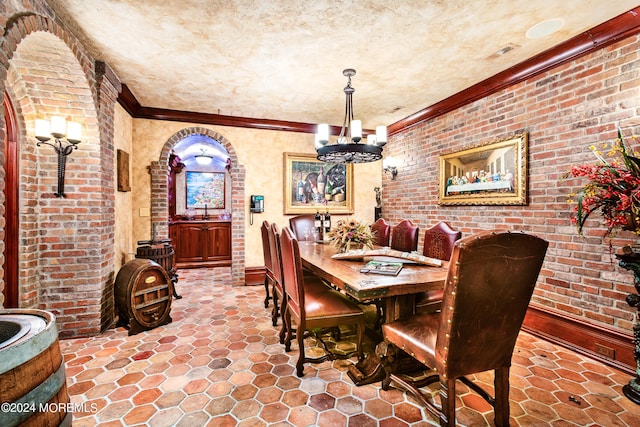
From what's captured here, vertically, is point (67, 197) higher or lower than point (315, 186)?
lower

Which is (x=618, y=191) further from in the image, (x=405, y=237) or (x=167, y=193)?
(x=167, y=193)

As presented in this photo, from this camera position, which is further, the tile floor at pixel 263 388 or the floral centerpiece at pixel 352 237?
the floral centerpiece at pixel 352 237

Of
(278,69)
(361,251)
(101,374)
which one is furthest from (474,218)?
(101,374)

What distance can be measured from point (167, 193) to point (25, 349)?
3719 millimetres

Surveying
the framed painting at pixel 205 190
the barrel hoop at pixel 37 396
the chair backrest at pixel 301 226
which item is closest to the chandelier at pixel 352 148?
the chair backrest at pixel 301 226

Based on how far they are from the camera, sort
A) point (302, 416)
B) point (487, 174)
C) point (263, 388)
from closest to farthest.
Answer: point (302, 416) < point (263, 388) < point (487, 174)

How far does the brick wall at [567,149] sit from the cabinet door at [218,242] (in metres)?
4.54

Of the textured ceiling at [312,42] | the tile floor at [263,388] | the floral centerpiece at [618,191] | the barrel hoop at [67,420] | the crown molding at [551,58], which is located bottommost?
the tile floor at [263,388]

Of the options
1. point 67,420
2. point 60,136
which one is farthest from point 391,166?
point 67,420

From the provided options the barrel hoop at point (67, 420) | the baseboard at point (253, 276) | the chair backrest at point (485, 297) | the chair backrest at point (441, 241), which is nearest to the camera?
the barrel hoop at point (67, 420)

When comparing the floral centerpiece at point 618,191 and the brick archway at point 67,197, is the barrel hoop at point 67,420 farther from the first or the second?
the floral centerpiece at point 618,191

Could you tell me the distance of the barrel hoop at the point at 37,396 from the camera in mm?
835

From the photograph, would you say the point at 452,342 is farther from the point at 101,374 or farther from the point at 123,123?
the point at 123,123

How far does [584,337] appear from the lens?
8.03 ft
